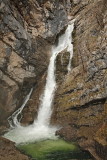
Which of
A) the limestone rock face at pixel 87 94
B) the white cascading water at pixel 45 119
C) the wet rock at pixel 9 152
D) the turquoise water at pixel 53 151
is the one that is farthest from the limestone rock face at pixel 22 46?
the turquoise water at pixel 53 151

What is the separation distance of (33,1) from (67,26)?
849 centimetres

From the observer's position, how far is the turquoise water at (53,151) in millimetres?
23809

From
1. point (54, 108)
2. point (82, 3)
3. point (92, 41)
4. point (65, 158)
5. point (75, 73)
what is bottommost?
point (65, 158)

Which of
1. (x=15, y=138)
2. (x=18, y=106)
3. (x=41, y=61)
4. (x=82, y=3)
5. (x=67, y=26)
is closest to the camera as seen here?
(x=15, y=138)

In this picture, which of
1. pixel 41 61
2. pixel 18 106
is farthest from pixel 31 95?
pixel 41 61

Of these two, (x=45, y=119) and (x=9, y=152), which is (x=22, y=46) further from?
(x=9, y=152)

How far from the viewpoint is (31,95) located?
37188 mm

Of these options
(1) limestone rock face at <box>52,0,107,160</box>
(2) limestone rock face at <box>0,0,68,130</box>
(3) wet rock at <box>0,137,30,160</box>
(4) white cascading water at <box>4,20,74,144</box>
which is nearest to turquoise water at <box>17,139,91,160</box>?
(3) wet rock at <box>0,137,30,160</box>

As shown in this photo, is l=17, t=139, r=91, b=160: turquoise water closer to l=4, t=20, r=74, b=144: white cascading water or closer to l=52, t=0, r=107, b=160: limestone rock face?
l=52, t=0, r=107, b=160: limestone rock face

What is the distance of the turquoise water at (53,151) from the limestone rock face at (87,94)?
1.06 meters

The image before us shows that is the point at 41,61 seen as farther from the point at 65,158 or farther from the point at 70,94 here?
the point at 65,158

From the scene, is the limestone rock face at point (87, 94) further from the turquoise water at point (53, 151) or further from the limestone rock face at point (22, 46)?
the limestone rock face at point (22, 46)

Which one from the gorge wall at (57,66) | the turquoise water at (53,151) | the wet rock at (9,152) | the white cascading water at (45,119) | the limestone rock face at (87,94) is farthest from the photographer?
the gorge wall at (57,66)

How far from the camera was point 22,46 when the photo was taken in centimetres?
3619
